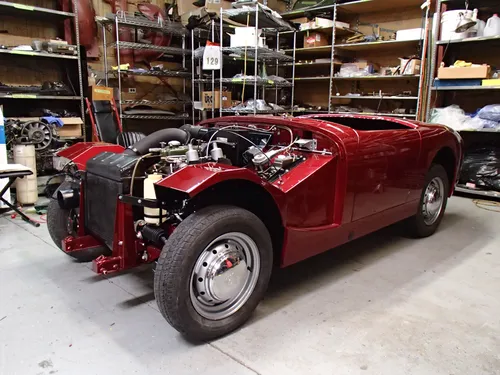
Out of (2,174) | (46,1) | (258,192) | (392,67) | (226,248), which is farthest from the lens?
(392,67)

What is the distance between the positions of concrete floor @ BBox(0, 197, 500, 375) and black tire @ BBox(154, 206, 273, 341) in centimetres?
10

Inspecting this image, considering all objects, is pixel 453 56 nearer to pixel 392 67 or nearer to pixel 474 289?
pixel 392 67

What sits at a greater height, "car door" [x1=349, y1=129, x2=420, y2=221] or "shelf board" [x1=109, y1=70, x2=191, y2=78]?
"shelf board" [x1=109, y1=70, x2=191, y2=78]

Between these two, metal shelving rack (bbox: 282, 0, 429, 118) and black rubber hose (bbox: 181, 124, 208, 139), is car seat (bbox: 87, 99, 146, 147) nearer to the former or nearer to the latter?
black rubber hose (bbox: 181, 124, 208, 139)

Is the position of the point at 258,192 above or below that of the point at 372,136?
below

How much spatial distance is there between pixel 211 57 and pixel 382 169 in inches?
143

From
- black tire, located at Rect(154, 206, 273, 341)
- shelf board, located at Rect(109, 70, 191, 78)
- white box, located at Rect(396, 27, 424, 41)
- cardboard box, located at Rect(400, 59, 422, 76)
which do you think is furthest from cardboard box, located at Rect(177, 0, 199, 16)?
black tire, located at Rect(154, 206, 273, 341)

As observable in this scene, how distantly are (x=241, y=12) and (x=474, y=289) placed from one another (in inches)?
180

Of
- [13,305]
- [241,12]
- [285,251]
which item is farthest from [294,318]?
[241,12]

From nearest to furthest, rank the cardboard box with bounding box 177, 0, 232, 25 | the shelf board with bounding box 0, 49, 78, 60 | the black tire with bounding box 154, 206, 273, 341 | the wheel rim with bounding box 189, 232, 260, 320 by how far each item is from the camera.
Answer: the black tire with bounding box 154, 206, 273, 341 → the wheel rim with bounding box 189, 232, 260, 320 → the shelf board with bounding box 0, 49, 78, 60 → the cardboard box with bounding box 177, 0, 232, 25

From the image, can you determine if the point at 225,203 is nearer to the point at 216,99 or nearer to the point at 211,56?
the point at 211,56

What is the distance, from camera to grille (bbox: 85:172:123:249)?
2.01 meters

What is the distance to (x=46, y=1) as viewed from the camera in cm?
531

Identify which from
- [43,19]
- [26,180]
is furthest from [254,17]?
[26,180]
